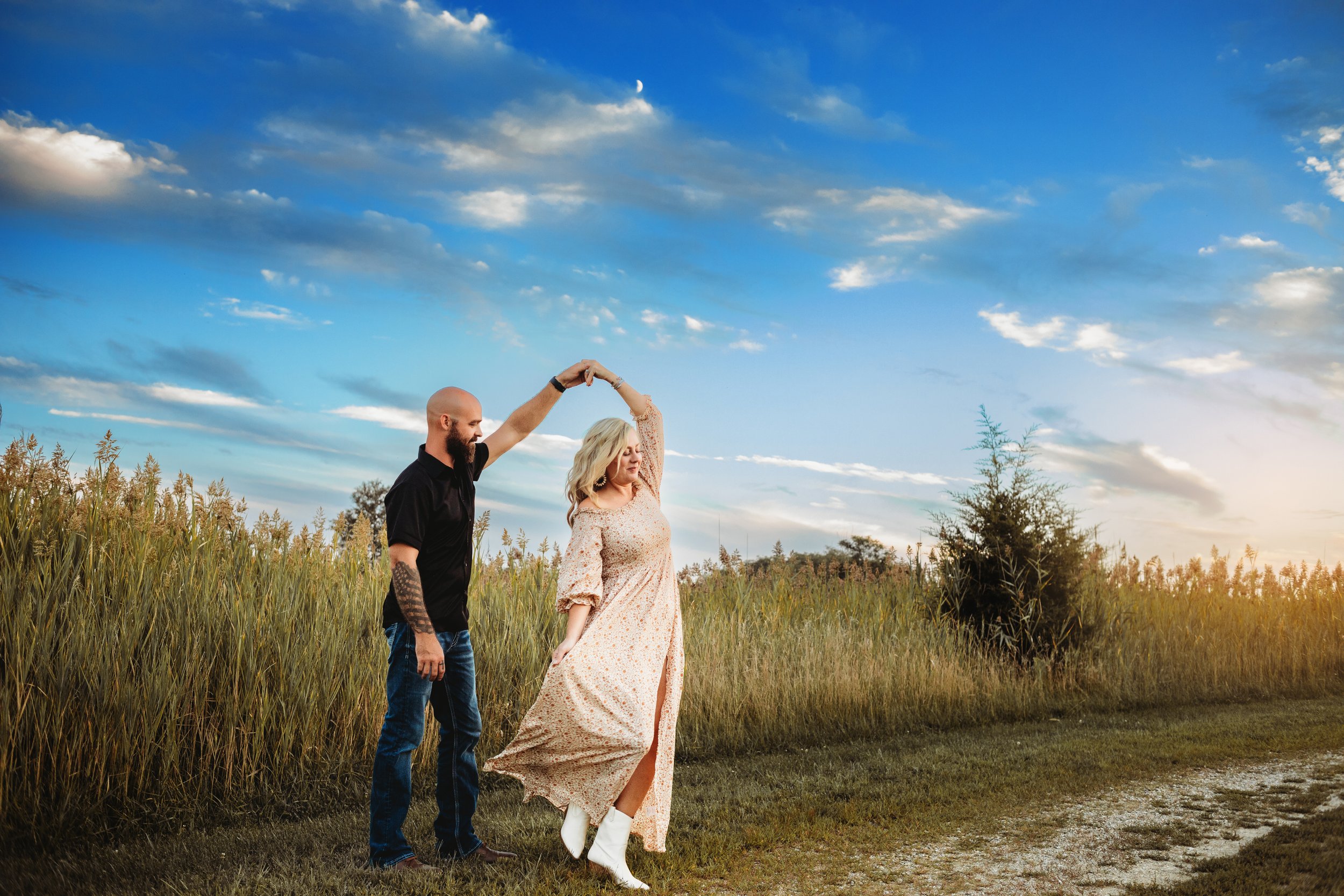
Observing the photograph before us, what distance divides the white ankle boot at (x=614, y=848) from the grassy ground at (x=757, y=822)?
167 millimetres

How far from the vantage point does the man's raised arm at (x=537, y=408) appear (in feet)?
16.9

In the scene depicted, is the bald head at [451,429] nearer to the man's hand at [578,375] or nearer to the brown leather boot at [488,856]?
the man's hand at [578,375]

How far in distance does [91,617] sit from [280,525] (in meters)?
2.24

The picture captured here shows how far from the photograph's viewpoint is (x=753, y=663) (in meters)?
9.45

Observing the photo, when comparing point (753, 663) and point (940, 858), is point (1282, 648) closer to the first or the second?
point (753, 663)

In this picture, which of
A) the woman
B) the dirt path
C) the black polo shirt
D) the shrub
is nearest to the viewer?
the black polo shirt

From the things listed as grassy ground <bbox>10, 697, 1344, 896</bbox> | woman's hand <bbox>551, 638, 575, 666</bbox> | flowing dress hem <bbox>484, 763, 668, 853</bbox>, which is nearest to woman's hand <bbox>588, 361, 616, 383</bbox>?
woman's hand <bbox>551, 638, 575, 666</bbox>

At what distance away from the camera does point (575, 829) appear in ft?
14.7

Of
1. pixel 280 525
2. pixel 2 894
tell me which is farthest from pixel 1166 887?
pixel 280 525

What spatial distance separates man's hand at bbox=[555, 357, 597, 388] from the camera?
5.15 metres

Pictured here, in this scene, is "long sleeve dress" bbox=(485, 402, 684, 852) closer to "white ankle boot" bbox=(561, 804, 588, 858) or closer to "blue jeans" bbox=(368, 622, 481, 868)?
"white ankle boot" bbox=(561, 804, 588, 858)

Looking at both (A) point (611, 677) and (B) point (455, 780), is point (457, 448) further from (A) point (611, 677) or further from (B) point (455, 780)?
(B) point (455, 780)

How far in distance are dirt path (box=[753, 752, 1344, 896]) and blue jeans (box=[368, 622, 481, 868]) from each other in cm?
171

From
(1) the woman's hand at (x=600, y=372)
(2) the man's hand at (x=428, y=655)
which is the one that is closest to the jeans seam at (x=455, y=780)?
(2) the man's hand at (x=428, y=655)
